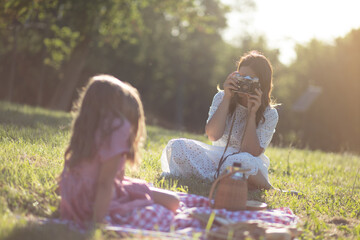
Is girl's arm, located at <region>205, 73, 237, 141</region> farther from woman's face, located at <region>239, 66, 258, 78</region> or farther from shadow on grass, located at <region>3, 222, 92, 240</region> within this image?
shadow on grass, located at <region>3, 222, 92, 240</region>

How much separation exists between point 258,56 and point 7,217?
3061mm

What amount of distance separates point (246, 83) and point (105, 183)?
218 centimetres

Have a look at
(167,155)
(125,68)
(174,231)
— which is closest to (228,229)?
(174,231)

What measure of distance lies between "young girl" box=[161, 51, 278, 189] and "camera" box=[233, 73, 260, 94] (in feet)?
0.07

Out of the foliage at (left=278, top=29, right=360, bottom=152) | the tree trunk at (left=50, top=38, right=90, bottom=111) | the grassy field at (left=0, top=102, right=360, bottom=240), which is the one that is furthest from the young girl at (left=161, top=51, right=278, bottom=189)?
the foliage at (left=278, top=29, right=360, bottom=152)

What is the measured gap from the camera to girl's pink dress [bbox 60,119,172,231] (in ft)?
10.1

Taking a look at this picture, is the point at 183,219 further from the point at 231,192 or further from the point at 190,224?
the point at 231,192

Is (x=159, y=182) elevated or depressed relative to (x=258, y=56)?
depressed

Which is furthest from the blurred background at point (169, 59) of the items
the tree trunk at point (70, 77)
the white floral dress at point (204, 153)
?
the white floral dress at point (204, 153)

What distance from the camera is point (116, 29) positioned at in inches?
683

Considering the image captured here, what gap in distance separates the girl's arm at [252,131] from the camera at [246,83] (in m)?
0.06

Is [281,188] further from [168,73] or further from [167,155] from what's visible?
[168,73]

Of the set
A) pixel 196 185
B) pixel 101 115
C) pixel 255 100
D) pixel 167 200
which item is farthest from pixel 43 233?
pixel 255 100

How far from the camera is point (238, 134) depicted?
210 inches
